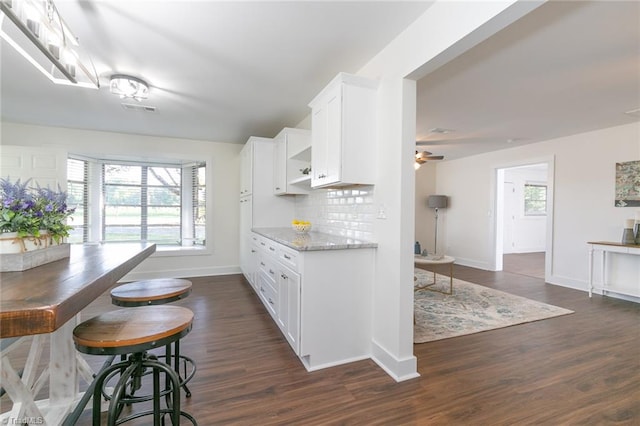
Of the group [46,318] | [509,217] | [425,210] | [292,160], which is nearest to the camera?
[46,318]

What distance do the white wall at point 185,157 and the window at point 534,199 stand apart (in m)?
8.16

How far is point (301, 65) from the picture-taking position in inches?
101

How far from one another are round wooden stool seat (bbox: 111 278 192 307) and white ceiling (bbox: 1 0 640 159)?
185 centimetres

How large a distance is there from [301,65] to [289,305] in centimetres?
212

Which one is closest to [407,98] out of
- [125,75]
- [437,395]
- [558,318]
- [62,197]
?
[437,395]

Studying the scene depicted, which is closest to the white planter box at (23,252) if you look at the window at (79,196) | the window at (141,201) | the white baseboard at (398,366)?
the white baseboard at (398,366)

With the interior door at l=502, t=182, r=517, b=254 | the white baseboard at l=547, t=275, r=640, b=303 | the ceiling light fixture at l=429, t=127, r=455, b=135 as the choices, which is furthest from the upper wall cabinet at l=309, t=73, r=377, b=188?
the interior door at l=502, t=182, r=517, b=254

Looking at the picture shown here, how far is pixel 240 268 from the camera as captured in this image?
5324mm

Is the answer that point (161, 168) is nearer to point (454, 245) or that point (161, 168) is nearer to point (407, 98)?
point (407, 98)

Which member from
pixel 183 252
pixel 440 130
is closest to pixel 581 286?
pixel 440 130

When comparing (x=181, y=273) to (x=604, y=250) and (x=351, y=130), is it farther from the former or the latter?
(x=604, y=250)

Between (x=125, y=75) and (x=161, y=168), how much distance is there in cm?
336

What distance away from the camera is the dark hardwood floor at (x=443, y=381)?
1.67 meters

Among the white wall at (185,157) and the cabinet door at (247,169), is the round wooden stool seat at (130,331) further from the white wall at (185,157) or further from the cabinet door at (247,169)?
the white wall at (185,157)
